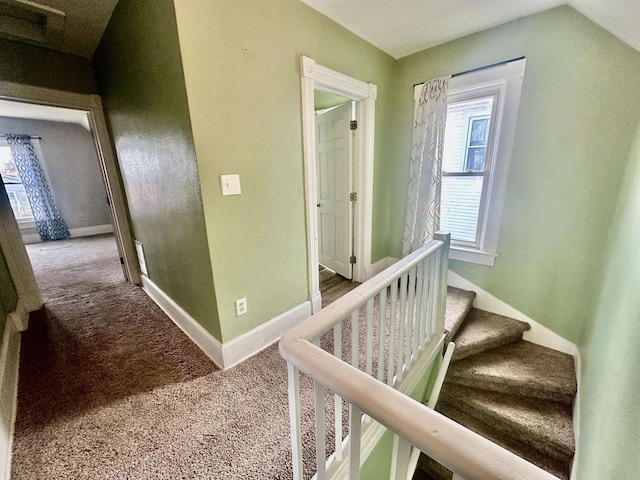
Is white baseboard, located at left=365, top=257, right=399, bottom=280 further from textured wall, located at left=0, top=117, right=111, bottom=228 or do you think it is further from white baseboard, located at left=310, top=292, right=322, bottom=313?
textured wall, located at left=0, top=117, right=111, bottom=228

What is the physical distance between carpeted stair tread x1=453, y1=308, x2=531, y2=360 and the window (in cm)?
781

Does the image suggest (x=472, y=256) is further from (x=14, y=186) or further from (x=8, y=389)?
(x=14, y=186)

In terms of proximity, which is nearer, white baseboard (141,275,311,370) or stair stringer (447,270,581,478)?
white baseboard (141,275,311,370)

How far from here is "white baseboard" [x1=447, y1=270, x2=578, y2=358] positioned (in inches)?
80.8

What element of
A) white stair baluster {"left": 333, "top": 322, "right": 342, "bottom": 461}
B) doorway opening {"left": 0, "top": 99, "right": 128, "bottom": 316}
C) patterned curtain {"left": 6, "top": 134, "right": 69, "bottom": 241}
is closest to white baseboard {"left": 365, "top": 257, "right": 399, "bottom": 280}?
white stair baluster {"left": 333, "top": 322, "right": 342, "bottom": 461}

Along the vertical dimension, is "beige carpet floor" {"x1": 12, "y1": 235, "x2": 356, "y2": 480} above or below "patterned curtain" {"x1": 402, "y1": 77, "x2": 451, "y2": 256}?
below

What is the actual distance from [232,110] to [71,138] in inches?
254

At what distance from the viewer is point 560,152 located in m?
1.85

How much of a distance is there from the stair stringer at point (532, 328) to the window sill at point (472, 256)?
0.20 metres

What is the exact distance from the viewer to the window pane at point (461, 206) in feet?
7.68

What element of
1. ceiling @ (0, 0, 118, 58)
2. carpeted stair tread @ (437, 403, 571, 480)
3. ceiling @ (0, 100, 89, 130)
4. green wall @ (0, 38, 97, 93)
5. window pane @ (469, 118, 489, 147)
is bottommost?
carpeted stair tread @ (437, 403, 571, 480)

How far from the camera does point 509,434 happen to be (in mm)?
1780

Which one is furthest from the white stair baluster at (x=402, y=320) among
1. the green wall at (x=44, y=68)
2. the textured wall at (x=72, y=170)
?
the textured wall at (x=72, y=170)

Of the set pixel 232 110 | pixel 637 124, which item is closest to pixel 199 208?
pixel 232 110
